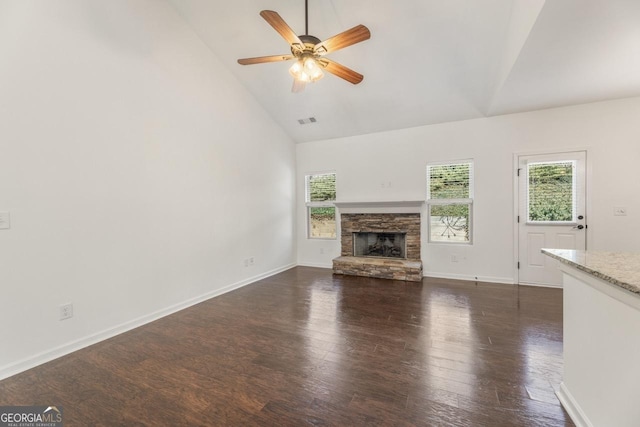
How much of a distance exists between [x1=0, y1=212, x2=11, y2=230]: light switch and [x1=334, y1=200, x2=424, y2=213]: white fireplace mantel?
173 inches

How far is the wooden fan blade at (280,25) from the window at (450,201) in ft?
11.2

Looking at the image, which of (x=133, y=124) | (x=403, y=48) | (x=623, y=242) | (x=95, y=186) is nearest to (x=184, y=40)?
(x=133, y=124)

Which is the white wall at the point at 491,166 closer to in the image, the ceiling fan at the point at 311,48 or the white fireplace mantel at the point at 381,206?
the white fireplace mantel at the point at 381,206

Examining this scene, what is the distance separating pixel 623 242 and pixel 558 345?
8.90ft

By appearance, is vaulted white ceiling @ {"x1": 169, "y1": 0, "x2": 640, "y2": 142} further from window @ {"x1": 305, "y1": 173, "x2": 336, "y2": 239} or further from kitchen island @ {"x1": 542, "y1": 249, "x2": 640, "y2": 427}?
kitchen island @ {"x1": 542, "y1": 249, "x2": 640, "y2": 427}

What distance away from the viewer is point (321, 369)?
211cm

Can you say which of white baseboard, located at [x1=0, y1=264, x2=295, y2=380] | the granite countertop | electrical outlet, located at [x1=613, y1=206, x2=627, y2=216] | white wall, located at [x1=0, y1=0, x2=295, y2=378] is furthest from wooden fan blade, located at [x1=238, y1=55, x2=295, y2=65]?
electrical outlet, located at [x1=613, y1=206, x2=627, y2=216]

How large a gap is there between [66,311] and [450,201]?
210 inches

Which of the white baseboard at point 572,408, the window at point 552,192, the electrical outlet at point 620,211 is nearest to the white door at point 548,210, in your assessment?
the window at point 552,192

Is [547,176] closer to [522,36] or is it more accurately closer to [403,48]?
[522,36]

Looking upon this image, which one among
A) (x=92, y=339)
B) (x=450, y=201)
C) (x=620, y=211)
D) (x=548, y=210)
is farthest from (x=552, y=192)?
(x=92, y=339)

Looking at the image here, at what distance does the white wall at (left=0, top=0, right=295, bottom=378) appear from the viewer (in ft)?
7.21

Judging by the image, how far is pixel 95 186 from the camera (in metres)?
2.66

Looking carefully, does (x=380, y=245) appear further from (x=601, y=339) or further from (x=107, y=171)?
(x=107, y=171)
